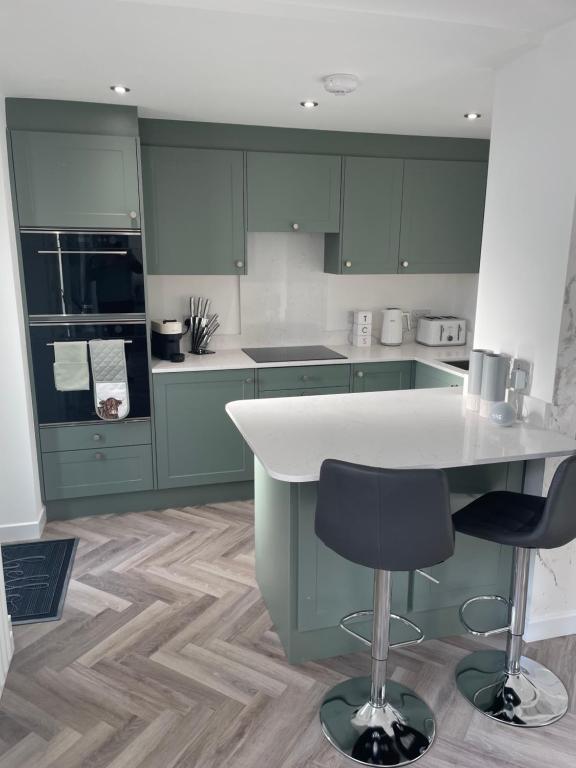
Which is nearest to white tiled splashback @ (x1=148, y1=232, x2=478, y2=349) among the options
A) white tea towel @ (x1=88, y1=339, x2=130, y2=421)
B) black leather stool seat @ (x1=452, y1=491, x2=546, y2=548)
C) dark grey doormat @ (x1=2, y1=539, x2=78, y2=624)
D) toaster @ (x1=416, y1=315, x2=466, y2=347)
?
toaster @ (x1=416, y1=315, x2=466, y2=347)

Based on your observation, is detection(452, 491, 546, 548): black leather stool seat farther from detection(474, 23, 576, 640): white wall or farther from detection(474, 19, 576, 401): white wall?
→ detection(474, 19, 576, 401): white wall

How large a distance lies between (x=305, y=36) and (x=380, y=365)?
2.28m

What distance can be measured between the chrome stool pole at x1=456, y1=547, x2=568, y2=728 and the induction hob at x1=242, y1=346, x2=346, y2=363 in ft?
6.96

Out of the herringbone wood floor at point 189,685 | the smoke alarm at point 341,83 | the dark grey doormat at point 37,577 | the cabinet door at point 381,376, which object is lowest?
the herringbone wood floor at point 189,685

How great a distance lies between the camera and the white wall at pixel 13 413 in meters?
3.25

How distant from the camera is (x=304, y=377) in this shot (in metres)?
4.05

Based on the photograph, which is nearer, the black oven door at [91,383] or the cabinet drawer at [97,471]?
the black oven door at [91,383]

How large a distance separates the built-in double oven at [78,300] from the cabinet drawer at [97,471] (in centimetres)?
24

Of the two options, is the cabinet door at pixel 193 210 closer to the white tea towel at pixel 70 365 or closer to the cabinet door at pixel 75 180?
the cabinet door at pixel 75 180

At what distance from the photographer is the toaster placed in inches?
180

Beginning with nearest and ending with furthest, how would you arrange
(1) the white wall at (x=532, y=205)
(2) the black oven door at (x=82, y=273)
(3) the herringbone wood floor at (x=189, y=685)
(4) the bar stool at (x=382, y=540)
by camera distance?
(4) the bar stool at (x=382, y=540), (3) the herringbone wood floor at (x=189, y=685), (1) the white wall at (x=532, y=205), (2) the black oven door at (x=82, y=273)

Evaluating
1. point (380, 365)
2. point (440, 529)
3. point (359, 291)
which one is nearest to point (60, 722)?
point (440, 529)

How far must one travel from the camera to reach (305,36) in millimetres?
2312

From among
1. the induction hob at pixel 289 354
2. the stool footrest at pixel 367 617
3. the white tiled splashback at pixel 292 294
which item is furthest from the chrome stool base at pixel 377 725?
the white tiled splashback at pixel 292 294
